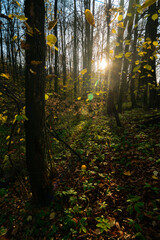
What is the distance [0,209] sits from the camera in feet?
8.62

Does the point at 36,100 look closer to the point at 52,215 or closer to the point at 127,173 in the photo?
the point at 52,215

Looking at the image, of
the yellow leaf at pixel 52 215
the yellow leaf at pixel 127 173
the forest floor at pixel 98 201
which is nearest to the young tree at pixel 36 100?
the yellow leaf at pixel 52 215

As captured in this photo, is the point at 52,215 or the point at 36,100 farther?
the point at 52,215

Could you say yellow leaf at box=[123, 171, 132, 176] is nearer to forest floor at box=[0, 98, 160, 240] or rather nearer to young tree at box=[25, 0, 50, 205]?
forest floor at box=[0, 98, 160, 240]

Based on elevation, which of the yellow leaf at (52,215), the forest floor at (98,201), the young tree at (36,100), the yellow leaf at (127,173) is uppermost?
the young tree at (36,100)

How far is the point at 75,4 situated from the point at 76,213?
1373 centimetres

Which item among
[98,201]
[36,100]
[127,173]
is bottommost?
[98,201]

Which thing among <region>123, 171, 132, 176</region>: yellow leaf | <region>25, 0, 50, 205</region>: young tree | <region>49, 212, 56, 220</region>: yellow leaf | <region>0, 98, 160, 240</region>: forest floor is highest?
<region>25, 0, 50, 205</region>: young tree

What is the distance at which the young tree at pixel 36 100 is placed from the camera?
162cm

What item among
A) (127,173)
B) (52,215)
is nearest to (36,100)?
(52,215)

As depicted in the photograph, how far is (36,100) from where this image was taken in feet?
6.07

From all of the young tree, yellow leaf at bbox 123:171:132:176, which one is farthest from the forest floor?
the young tree

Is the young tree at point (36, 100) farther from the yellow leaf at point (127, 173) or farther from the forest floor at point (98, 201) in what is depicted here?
the yellow leaf at point (127, 173)

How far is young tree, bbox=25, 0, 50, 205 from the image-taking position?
63.9 inches
